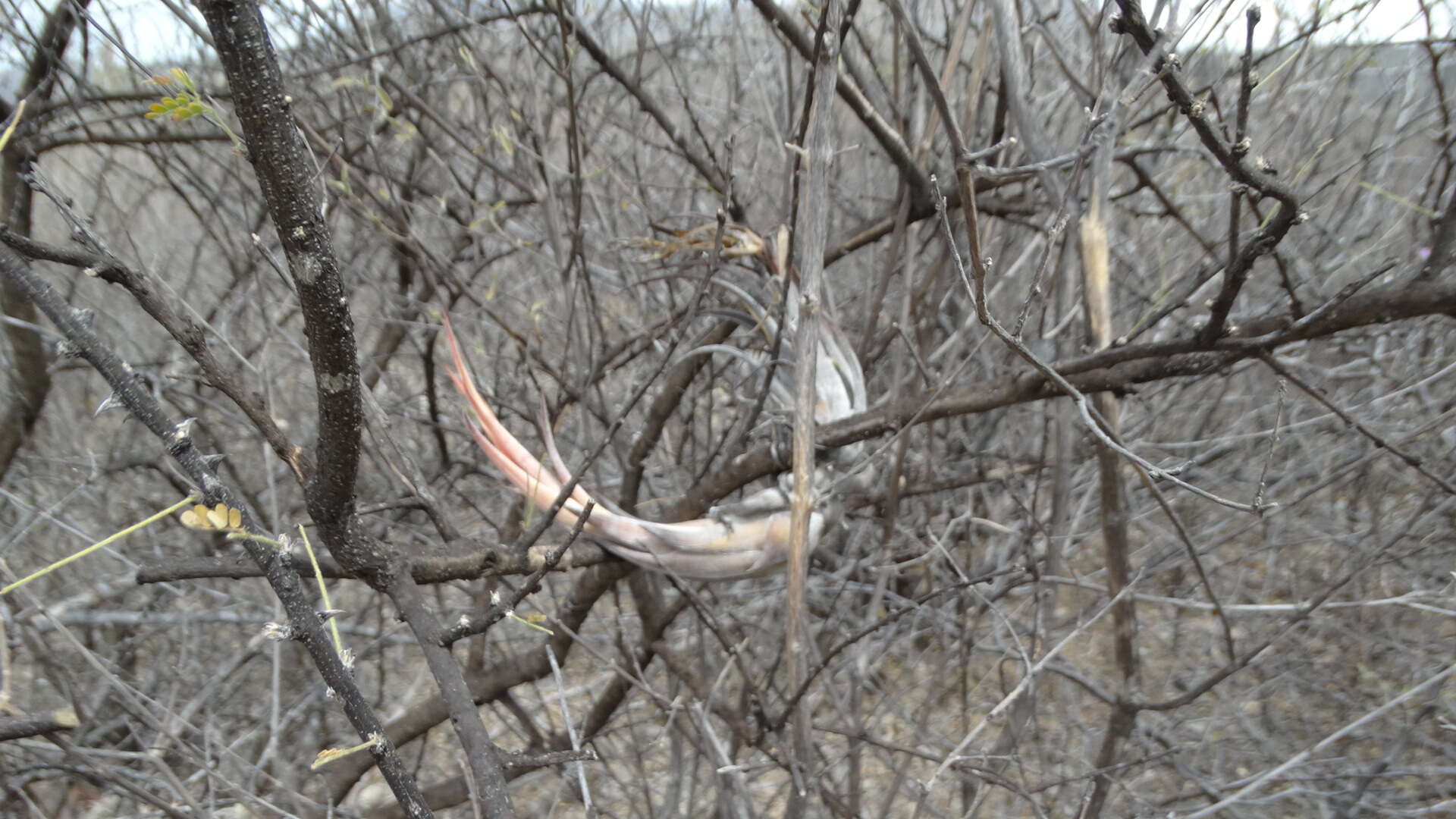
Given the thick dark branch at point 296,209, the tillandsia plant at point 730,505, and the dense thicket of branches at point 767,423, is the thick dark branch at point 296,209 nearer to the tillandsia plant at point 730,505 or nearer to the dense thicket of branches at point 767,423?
the dense thicket of branches at point 767,423

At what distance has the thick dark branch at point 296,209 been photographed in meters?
0.75

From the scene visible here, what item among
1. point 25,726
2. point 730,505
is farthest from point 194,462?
point 730,505

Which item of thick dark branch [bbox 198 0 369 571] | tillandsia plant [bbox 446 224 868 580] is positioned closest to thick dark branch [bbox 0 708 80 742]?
thick dark branch [bbox 198 0 369 571]

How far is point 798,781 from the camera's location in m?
1.96

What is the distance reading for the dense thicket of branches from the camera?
2252 millimetres

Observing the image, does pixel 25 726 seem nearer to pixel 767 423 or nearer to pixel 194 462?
pixel 194 462

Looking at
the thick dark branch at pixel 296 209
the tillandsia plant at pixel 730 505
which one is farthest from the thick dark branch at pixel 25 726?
the tillandsia plant at pixel 730 505

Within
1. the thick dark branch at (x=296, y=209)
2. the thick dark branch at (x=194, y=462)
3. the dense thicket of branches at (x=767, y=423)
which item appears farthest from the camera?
the dense thicket of branches at (x=767, y=423)

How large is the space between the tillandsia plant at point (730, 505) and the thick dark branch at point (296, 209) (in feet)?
2.43

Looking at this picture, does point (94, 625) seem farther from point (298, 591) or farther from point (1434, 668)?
point (1434, 668)

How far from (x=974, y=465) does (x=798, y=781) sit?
7.11 feet

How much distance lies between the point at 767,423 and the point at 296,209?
1359 millimetres

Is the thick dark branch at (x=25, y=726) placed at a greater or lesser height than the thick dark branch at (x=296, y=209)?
lesser

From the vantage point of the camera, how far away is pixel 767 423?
81.7 inches
